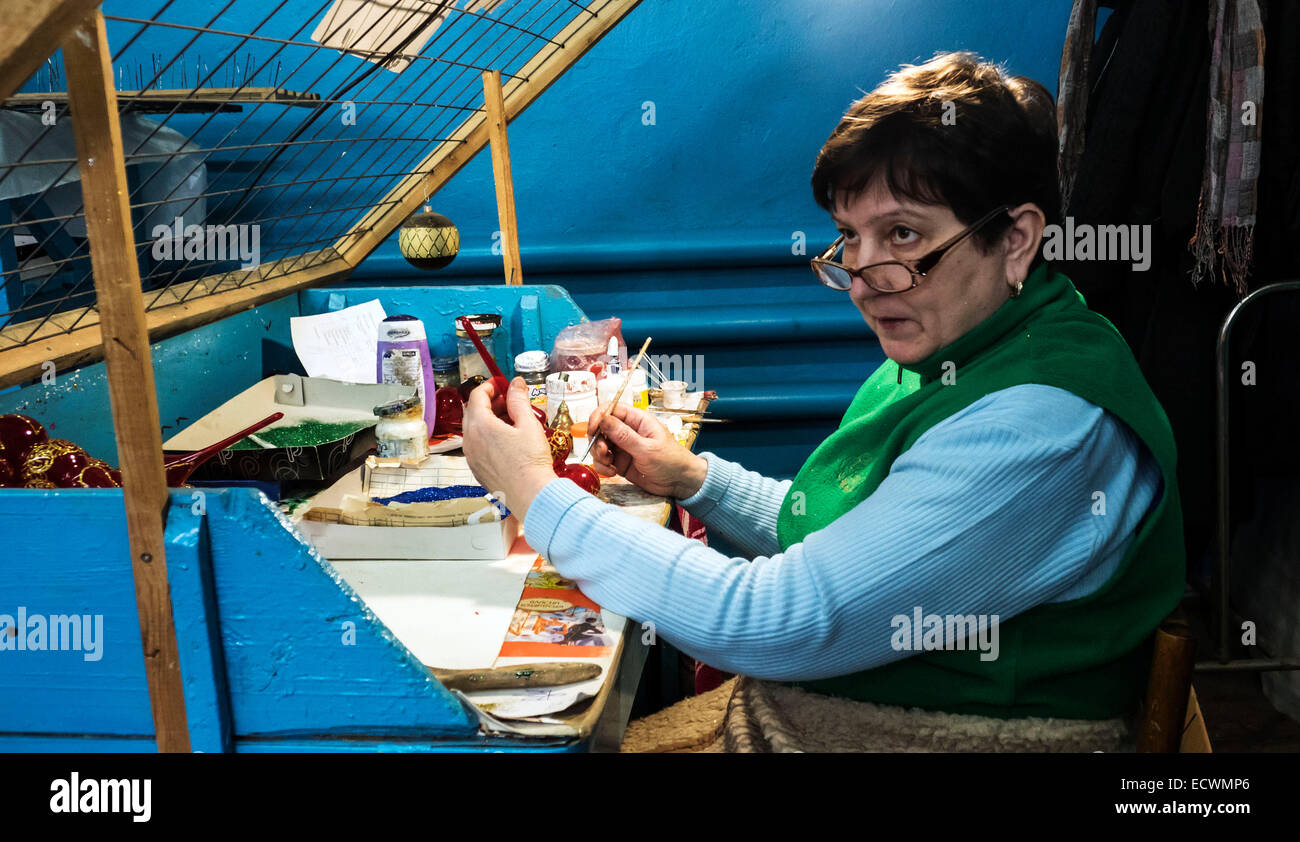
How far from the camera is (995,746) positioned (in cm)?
110

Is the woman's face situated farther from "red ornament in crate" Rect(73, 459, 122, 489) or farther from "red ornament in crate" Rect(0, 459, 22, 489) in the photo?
"red ornament in crate" Rect(0, 459, 22, 489)

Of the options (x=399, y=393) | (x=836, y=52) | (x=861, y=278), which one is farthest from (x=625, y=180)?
(x=861, y=278)

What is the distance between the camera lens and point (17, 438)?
133 centimetres

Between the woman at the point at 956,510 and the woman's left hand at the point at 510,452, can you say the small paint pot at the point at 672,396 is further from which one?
the woman at the point at 956,510

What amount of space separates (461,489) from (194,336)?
0.77 meters

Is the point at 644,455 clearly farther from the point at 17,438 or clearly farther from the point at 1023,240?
the point at 17,438

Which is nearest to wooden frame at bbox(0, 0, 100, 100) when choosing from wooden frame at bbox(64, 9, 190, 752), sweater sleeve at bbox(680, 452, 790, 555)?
wooden frame at bbox(64, 9, 190, 752)

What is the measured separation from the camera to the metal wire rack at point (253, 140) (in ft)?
5.58

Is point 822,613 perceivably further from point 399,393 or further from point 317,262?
point 317,262

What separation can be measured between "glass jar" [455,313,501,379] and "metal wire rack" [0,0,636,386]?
38 cm

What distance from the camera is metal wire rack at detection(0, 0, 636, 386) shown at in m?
1.70
